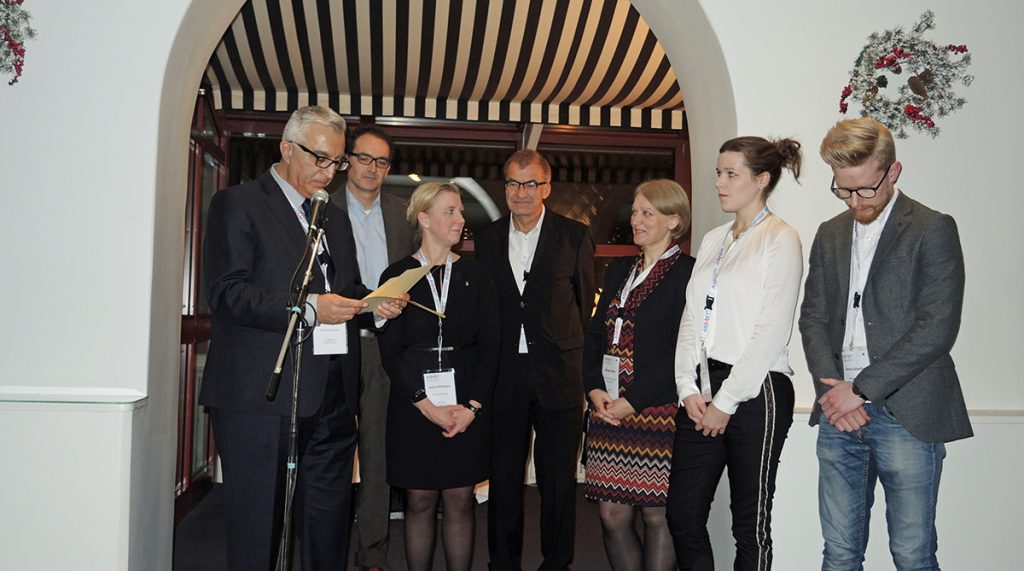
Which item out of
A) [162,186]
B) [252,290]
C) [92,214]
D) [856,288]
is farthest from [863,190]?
[92,214]

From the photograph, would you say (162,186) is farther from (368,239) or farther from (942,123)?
(942,123)

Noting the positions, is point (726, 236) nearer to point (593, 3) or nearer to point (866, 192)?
point (866, 192)

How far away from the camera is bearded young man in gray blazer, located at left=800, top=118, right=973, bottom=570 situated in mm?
2447

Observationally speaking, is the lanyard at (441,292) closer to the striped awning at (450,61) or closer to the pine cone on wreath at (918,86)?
the pine cone on wreath at (918,86)

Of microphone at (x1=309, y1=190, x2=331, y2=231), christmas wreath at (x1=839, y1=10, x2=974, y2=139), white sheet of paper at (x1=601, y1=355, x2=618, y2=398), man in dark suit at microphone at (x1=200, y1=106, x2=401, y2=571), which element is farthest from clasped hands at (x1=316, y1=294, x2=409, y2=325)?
christmas wreath at (x1=839, y1=10, x2=974, y2=139)

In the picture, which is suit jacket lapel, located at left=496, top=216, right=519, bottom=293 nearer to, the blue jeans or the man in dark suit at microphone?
the man in dark suit at microphone

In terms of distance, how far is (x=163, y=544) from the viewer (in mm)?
3184

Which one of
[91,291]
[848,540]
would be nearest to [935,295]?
[848,540]

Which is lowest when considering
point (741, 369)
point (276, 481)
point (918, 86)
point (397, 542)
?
point (397, 542)

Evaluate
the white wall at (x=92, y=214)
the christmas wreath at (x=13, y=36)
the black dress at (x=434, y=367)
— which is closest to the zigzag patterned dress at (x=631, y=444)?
the black dress at (x=434, y=367)

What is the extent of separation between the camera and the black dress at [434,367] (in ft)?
10.5

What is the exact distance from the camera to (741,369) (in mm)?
2576

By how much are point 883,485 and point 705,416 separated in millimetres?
557

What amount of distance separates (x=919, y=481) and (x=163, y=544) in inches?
103
